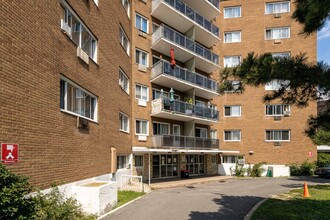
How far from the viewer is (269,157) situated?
122 feet

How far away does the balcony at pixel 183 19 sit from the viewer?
90.9ft

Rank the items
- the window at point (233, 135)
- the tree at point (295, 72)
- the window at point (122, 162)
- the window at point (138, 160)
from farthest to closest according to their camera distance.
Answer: the window at point (233, 135)
the window at point (138, 160)
the window at point (122, 162)
the tree at point (295, 72)

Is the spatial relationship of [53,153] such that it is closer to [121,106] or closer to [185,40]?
[121,106]

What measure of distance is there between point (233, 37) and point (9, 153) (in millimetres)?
36097

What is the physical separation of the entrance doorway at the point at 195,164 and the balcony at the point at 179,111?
12.8ft

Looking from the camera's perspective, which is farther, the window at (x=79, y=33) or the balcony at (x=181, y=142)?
the balcony at (x=181, y=142)

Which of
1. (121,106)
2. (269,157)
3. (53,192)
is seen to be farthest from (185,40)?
(53,192)

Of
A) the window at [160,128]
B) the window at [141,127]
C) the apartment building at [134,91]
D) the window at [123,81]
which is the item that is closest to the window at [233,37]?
the apartment building at [134,91]

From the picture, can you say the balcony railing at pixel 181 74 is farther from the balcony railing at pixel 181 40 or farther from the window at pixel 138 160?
the window at pixel 138 160

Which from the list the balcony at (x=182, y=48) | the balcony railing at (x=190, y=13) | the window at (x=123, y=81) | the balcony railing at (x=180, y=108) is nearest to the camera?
the window at (x=123, y=81)

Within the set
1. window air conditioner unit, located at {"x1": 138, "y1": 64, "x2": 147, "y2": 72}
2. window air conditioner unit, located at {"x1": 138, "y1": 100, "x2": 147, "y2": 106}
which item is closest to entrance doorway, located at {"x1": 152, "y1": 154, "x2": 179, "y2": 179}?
window air conditioner unit, located at {"x1": 138, "y1": 100, "x2": 147, "y2": 106}

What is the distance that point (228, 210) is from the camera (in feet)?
41.4

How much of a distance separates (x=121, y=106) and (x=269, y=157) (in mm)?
22767

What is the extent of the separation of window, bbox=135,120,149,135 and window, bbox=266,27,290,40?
2140 cm
